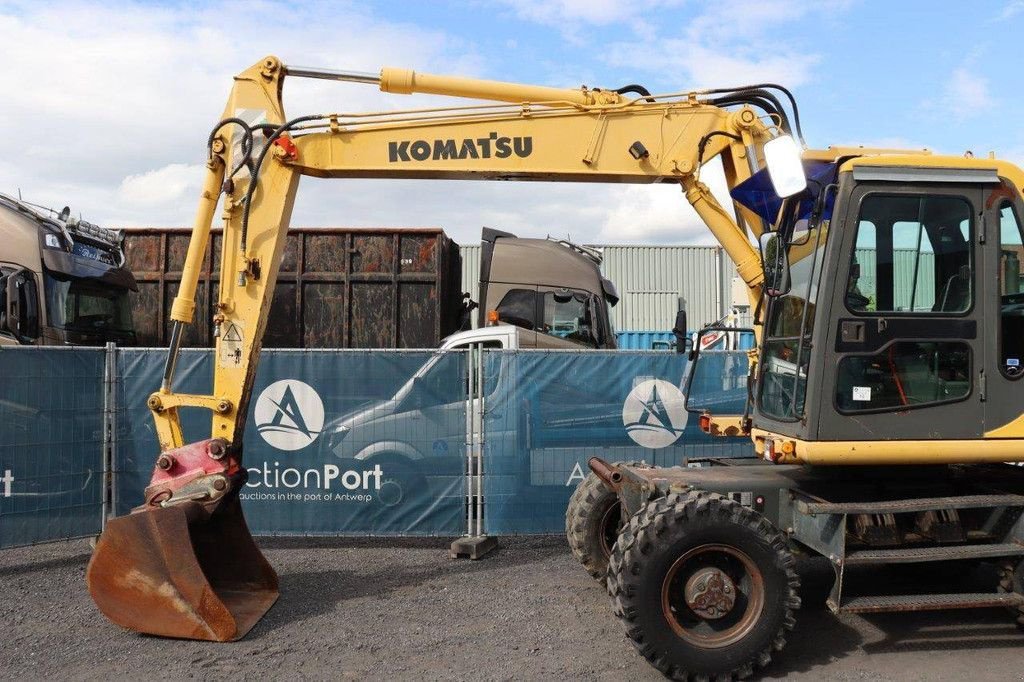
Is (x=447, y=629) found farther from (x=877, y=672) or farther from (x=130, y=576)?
(x=877, y=672)

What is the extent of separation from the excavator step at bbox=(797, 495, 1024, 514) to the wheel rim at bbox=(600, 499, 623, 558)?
1.75 m

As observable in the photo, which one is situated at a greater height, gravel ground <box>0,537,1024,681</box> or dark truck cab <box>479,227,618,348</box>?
dark truck cab <box>479,227,618,348</box>

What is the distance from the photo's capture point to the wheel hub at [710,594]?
4.66m

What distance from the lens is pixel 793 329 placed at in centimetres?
515

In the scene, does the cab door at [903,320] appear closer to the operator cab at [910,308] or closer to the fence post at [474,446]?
the operator cab at [910,308]

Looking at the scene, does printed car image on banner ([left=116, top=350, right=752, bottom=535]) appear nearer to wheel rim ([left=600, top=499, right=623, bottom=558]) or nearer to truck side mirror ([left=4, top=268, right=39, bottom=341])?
wheel rim ([left=600, top=499, right=623, bottom=558])

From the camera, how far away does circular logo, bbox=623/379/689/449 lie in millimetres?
7988

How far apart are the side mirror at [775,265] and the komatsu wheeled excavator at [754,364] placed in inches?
0.8

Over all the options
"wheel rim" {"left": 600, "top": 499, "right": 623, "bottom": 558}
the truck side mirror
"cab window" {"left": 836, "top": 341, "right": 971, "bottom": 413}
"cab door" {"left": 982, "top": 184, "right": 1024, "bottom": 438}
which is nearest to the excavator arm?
"cab window" {"left": 836, "top": 341, "right": 971, "bottom": 413}

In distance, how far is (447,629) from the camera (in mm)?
5508

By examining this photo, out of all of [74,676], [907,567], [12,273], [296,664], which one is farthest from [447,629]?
[12,273]

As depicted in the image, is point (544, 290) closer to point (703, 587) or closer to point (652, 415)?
point (652, 415)

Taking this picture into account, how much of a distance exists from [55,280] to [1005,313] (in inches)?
383

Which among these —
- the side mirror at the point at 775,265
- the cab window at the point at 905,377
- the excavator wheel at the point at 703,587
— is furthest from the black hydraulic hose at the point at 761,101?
the excavator wheel at the point at 703,587
